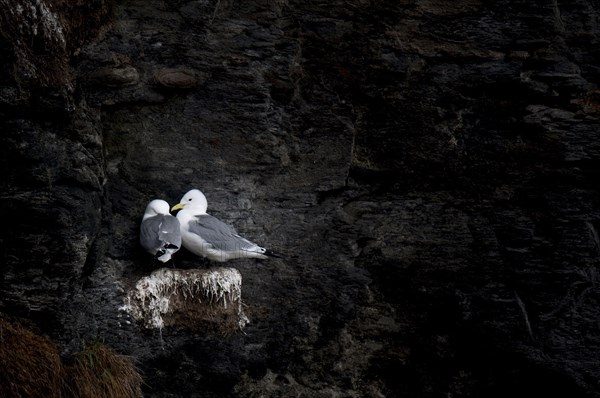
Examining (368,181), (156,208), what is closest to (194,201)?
(156,208)

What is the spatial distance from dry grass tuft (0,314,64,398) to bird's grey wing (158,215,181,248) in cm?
100

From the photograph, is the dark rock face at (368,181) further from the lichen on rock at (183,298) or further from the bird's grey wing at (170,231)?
the bird's grey wing at (170,231)

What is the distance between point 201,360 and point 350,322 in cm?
113

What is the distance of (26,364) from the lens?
5.30 m

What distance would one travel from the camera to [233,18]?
6.28 meters

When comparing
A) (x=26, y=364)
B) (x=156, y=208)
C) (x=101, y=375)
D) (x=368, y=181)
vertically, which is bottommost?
(x=101, y=375)

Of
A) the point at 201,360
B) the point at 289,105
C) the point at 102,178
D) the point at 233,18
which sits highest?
the point at 233,18

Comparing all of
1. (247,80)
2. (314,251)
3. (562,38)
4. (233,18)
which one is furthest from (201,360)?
(562,38)

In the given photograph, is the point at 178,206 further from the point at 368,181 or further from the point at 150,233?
the point at 368,181

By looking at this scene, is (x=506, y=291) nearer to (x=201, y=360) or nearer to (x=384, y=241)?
(x=384, y=241)

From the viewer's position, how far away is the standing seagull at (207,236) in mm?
6145

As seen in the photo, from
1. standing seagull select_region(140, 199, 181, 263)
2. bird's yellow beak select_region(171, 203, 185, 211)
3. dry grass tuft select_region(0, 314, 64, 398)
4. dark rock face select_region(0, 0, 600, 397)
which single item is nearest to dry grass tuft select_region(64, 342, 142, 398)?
dry grass tuft select_region(0, 314, 64, 398)

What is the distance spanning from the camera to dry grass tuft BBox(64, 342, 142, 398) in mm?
5508

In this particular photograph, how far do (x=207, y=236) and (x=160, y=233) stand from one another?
343 millimetres
